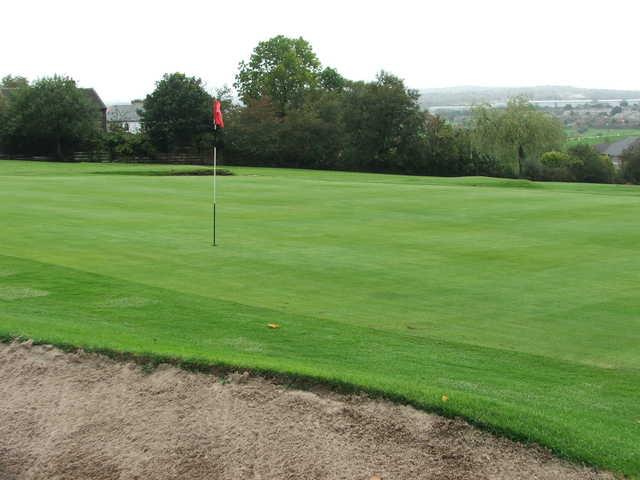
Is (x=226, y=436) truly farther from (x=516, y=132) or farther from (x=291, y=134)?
(x=516, y=132)

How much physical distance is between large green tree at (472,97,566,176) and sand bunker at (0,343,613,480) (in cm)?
8842

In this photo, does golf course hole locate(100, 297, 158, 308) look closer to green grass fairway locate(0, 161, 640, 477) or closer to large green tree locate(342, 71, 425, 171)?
green grass fairway locate(0, 161, 640, 477)

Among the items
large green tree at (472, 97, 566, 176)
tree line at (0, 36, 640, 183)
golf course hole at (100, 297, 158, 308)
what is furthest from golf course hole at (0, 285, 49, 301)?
large green tree at (472, 97, 566, 176)

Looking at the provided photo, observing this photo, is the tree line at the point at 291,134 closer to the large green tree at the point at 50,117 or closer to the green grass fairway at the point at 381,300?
the large green tree at the point at 50,117

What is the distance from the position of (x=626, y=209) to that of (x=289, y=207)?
11718 millimetres

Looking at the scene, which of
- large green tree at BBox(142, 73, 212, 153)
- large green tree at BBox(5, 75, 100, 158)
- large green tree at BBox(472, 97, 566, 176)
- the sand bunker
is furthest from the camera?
large green tree at BBox(472, 97, 566, 176)

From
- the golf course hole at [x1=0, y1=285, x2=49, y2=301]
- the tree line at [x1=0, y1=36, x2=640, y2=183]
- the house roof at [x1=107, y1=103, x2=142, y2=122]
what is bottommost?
the golf course hole at [x1=0, y1=285, x2=49, y2=301]

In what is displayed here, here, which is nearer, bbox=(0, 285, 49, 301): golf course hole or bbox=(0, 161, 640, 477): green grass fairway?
bbox=(0, 161, 640, 477): green grass fairway

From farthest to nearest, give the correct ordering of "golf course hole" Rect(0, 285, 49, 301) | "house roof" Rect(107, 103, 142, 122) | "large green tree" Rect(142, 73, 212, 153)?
"house roof" Rect(107, 103, 142, 122)
"large green tree" Rect(142, 73, 212, 153)
"golf course hole" Rect(0, 285, 49, 301)

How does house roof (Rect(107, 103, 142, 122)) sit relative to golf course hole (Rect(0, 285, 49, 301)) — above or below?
above

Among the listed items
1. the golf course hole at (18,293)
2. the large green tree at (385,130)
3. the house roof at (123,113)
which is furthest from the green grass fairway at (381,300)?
the house roof at (123,113)

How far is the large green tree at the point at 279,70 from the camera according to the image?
101m

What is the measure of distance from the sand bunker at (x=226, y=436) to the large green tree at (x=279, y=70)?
9153 centimetres

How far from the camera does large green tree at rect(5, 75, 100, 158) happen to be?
70062 millimetres
